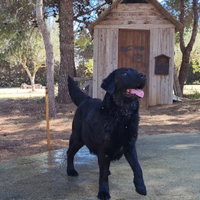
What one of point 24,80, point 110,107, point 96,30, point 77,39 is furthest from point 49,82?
point 24,80

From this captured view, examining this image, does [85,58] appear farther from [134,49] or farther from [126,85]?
[126,85]

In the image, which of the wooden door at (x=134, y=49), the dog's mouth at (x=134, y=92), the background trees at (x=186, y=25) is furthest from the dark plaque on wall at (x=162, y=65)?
the dog's mouth at (x=134, y=92)

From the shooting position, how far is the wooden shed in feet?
34.4

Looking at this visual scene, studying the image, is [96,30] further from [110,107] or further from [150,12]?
[110,107]

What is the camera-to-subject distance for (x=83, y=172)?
151 inches

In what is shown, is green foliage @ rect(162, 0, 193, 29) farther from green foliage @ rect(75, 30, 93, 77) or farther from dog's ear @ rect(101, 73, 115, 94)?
green foliage @ rect(75, 30, 93, 77)

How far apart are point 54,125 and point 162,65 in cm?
513

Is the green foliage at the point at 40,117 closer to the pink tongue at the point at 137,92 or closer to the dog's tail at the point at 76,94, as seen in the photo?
the dog's tail at the point at 76,94

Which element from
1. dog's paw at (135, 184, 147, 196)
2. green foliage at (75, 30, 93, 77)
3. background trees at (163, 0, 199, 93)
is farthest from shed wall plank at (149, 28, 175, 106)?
green foliage at (75, 30, 93, 77)

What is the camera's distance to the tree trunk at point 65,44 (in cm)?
1093

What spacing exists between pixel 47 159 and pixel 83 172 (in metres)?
0.87

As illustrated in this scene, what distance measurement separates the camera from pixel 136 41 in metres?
10.6

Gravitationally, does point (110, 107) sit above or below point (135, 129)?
above

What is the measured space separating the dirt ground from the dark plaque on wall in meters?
1.32
